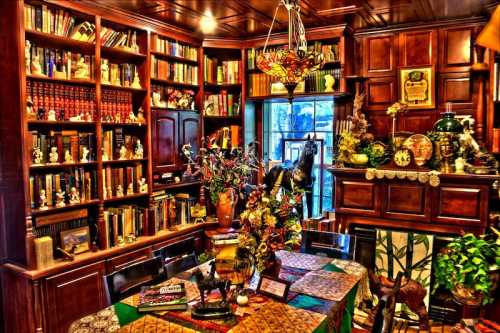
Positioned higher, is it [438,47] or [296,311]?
[438,47]

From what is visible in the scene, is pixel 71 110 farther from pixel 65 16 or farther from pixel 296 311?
pixel 296 311

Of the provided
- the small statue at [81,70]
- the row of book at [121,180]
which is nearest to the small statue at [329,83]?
the row of book at [121,180]

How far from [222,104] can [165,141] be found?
0.90m

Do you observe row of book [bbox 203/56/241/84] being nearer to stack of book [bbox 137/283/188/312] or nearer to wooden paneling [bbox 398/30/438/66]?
wooden paneling [bbox 398/30/438/66]

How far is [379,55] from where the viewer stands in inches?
159

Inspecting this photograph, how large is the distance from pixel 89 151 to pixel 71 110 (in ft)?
1.17

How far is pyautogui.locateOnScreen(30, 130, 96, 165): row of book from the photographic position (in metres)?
2.99

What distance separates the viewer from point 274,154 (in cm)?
484

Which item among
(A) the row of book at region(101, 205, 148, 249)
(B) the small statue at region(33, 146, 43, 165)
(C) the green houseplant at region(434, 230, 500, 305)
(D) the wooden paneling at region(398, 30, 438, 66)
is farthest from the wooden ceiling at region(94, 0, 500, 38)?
(C) the green houseplant at region(434, 230, 500, 305)

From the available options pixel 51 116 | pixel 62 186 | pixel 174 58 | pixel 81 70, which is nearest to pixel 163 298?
pixel 62 186

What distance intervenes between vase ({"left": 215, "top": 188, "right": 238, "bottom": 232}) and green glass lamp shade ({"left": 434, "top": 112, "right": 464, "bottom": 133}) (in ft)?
6.47

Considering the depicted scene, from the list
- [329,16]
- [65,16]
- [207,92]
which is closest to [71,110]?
[65,16]

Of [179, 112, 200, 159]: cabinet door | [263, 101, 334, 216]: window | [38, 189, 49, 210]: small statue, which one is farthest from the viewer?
[263, 101, 334, 216]: window

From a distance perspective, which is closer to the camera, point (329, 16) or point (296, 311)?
point (296, 311)
